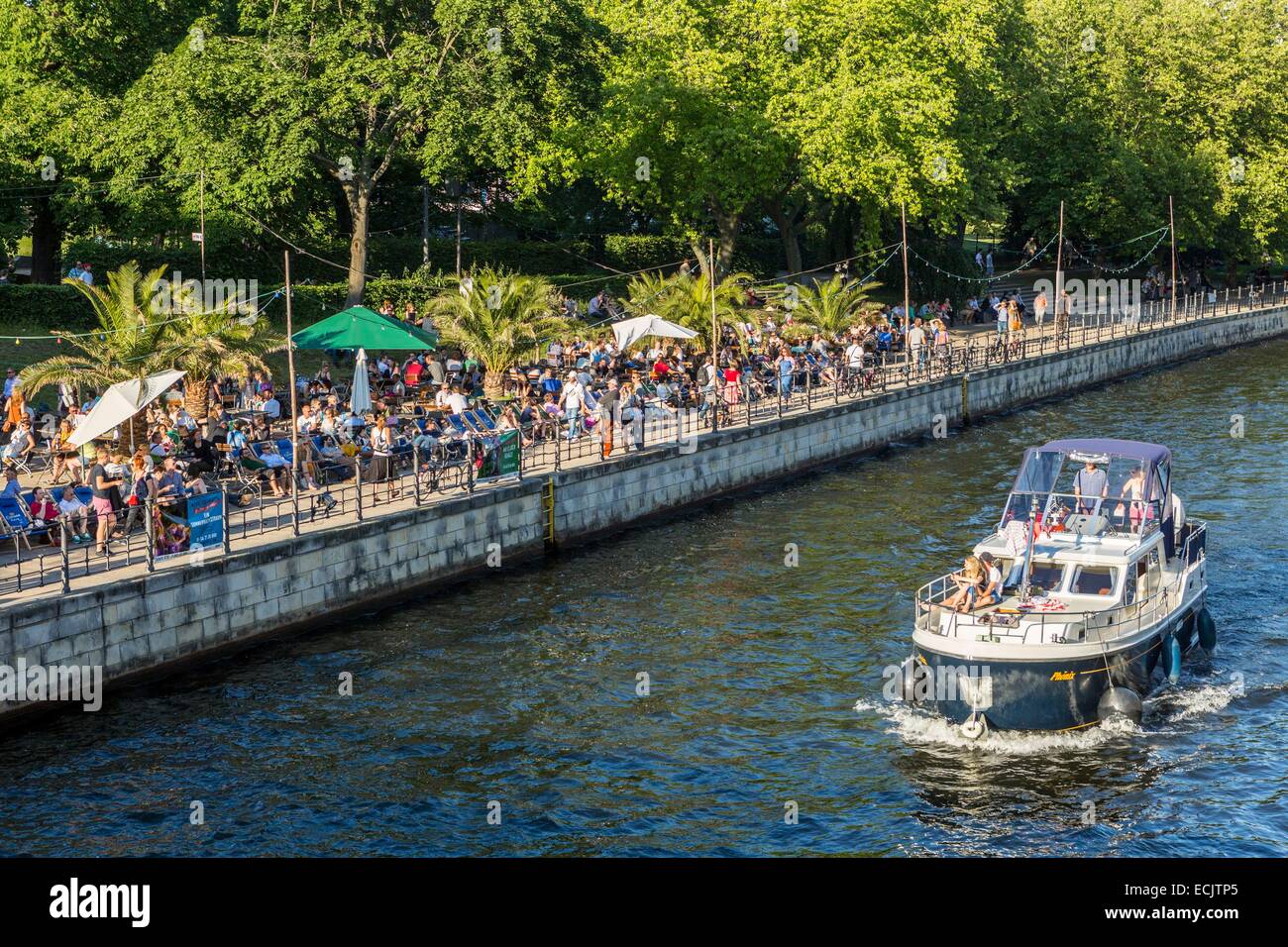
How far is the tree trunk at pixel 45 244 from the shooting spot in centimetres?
5053

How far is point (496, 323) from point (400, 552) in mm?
10134

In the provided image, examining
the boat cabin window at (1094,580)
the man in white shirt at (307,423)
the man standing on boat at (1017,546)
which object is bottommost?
the boat cabin window at (1094,580)

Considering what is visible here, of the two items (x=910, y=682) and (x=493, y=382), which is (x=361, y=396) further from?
(x=910, y=682)

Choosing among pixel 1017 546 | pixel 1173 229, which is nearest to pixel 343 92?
pixel 1017 546

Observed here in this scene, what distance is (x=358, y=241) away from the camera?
49250 millimetres

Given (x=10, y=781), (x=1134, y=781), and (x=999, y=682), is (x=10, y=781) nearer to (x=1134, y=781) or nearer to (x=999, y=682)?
(x=999, y=682)

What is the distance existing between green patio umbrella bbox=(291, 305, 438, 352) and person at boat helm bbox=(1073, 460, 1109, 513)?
52.1 feet

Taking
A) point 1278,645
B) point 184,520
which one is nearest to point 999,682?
point 1278,645

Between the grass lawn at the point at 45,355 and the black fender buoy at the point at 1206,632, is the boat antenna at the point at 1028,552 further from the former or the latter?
the grass lawn at the point at 45,355

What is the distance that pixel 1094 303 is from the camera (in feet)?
251

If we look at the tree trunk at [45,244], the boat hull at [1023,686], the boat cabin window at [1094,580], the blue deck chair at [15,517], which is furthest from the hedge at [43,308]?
the boat cabin window at [1094,580]

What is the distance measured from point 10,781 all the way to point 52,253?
35483 mm

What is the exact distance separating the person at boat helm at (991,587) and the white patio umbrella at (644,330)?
17.4m

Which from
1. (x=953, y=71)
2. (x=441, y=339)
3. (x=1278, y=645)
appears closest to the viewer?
(x=1278, y=645)
